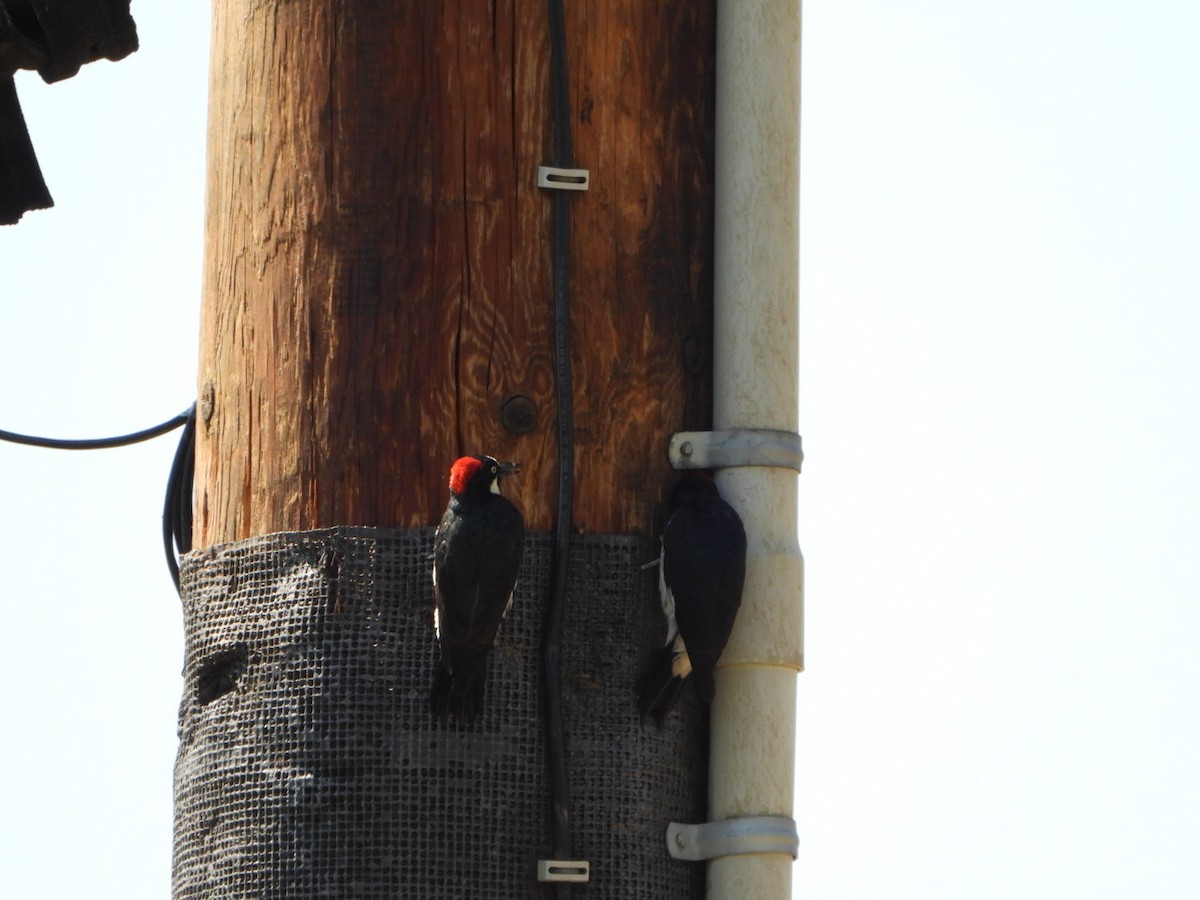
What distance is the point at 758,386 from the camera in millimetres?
5578

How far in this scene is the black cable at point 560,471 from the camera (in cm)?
528

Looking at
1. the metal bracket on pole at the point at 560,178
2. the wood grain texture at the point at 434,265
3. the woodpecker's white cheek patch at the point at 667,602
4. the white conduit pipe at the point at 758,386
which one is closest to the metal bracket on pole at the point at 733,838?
the white conduit pipe at the point at 758,386

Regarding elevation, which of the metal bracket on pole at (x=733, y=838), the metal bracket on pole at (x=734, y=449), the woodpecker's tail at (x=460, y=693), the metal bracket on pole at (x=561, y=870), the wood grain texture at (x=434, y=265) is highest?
the wood grain texture at (x=434, y=265)

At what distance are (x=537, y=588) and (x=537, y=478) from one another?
0.74 ft

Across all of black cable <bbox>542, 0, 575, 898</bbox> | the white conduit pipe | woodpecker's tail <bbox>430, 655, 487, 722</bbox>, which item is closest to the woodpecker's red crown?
black cable <bbox>542, 0, 575, 898</bbox>

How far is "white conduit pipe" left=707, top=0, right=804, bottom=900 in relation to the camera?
5391 mm

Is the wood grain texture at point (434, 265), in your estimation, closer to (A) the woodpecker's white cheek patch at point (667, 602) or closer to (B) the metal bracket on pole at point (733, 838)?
(A) the woodpecker's white cheek patch at point (667, 602)

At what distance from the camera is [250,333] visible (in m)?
5.55

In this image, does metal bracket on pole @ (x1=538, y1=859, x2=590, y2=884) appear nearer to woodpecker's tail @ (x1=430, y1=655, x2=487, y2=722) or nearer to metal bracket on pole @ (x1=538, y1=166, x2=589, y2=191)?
woodpecker's tail @ (x1=430, y1=655, x2=487, y2=722)

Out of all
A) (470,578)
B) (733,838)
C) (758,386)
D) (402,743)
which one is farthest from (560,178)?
(733,838)

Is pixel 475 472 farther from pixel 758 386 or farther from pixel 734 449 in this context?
pixel 758 386

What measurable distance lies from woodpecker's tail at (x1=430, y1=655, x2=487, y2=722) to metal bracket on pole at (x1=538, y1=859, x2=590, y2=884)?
0.32 metres

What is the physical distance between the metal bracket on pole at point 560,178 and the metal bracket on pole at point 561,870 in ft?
4.49

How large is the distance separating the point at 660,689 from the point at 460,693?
425 millimetres
